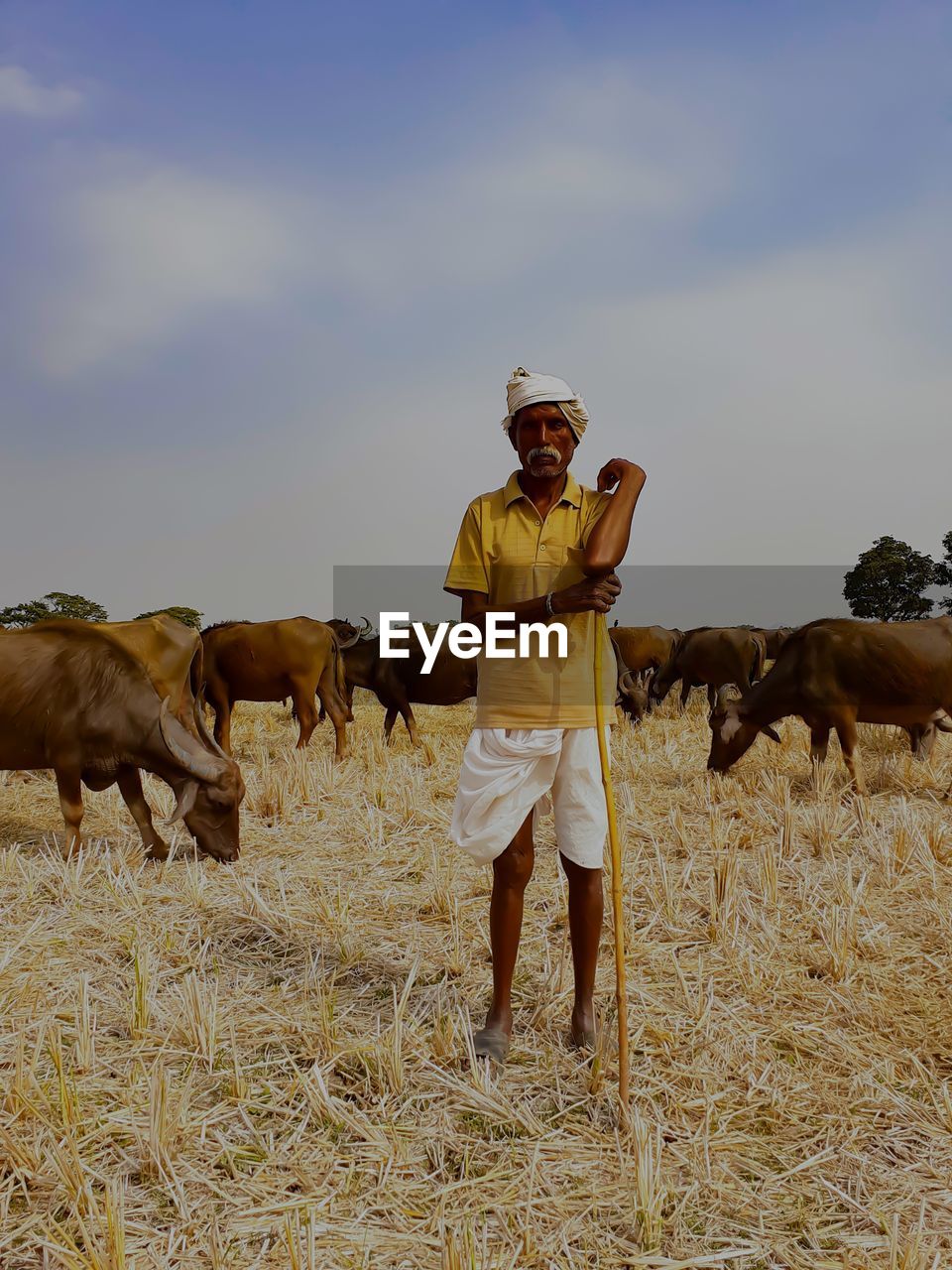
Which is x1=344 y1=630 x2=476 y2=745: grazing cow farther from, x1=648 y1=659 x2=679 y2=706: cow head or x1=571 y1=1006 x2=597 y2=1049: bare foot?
x1=571 y1=1006 x2=597 y2=1049: bare foot

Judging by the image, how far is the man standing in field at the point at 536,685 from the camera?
118 inches

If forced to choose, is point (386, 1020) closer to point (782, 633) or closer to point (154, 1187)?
point (154, 1187)

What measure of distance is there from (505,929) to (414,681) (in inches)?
371

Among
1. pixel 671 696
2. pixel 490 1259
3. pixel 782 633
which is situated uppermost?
pixel 782 633

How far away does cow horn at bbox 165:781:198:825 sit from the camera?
5715 mm

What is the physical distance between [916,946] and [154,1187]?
10.7ft

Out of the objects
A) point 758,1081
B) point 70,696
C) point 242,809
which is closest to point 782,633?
point 242,809

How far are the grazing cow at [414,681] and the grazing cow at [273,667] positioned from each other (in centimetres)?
145

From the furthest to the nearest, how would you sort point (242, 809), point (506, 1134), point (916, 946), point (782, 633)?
point (782, 633), point (242, 809), point (916, 946), point (506, 1134)

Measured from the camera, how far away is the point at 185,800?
19.0ft

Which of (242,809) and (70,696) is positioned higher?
(70,696)

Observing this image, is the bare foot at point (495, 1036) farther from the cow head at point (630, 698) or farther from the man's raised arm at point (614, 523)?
the cow head at point (630, 698)

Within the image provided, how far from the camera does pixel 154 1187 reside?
8.10 ft

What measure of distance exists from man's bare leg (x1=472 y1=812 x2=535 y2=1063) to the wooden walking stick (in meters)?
0.30
